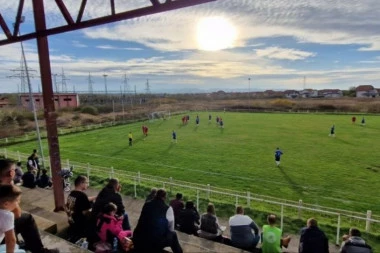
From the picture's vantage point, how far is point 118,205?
5.31 m

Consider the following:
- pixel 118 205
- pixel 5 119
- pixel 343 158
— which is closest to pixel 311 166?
pixel 343 158

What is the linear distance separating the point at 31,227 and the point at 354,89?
140192 millimetres

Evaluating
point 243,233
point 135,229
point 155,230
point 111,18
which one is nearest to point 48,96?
point 111,18

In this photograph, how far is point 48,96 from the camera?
20.5 feet

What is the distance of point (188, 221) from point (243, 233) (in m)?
1.16

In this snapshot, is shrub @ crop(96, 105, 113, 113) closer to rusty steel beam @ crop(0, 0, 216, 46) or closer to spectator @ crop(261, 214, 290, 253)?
rusty steel beam @ crop(0, 0, 216, 46)

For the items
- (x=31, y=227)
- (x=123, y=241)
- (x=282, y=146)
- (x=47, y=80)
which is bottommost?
(x=282, y=146)

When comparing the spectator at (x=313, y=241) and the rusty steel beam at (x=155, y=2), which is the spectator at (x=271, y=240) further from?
the rusty steel beam at (x=155, y=2)

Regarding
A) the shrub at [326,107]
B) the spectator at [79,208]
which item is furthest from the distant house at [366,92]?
the spectator at [79,208]

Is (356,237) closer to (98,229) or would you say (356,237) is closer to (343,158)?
(98,229)

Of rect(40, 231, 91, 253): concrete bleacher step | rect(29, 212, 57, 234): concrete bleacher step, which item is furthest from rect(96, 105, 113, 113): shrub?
rect(40, 231, 91, 253): concrete bleacher step

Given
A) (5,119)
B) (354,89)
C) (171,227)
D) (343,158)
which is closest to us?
(171,227)

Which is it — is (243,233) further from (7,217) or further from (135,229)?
(7,217)

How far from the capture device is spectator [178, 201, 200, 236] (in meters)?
6.25
